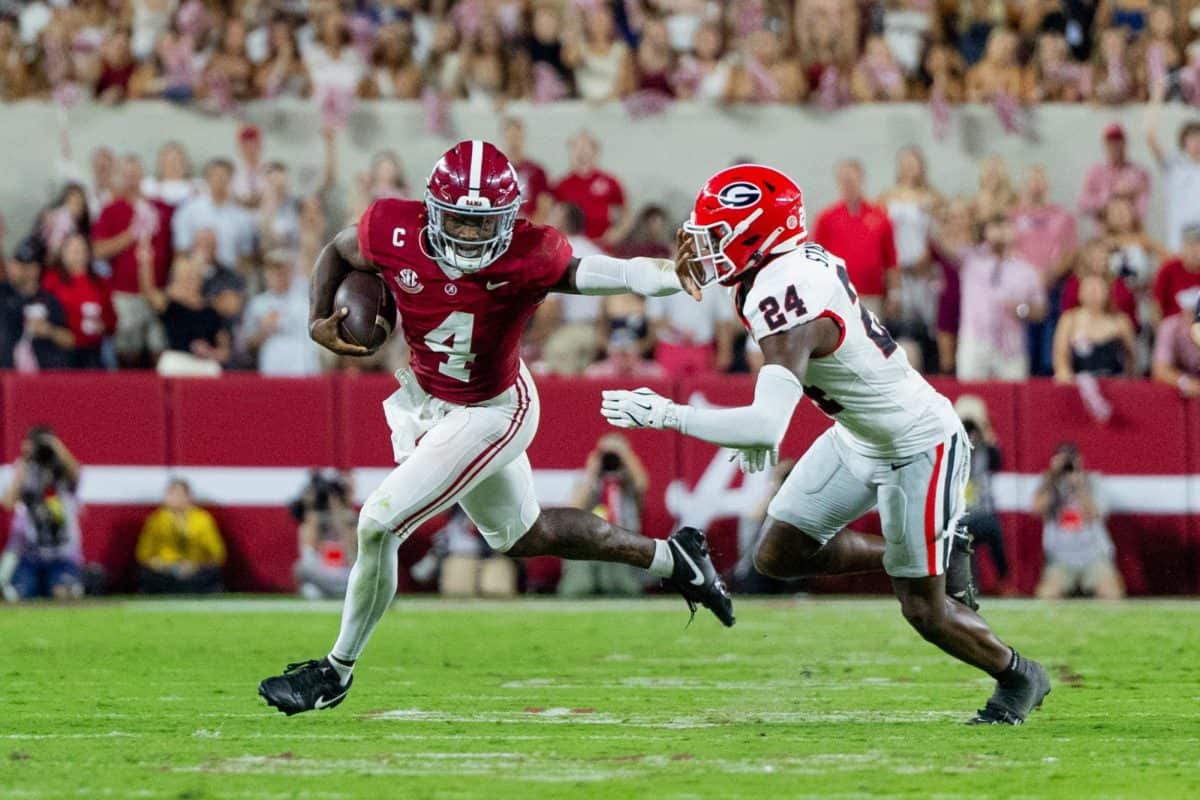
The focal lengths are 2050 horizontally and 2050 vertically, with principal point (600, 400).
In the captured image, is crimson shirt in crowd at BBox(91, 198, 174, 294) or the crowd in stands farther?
the crowd in stands

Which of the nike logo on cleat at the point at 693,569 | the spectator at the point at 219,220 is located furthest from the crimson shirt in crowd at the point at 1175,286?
the nike logo on cleat at the point at 693,569

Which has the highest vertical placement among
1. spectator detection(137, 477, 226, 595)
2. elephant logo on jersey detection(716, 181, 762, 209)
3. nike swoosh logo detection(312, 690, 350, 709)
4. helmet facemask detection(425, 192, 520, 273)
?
elephant logo on jersey detection(716, 181, 762, 209)

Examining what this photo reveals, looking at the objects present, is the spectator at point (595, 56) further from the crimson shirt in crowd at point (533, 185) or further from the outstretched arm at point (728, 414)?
the outstretched arm at point (728, 414)

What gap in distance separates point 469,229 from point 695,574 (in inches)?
62.6

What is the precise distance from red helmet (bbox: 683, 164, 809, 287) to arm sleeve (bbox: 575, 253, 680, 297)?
0.26 m

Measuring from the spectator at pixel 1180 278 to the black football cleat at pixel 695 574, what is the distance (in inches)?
238

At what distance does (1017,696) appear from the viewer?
6617mm

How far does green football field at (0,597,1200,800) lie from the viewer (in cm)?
556

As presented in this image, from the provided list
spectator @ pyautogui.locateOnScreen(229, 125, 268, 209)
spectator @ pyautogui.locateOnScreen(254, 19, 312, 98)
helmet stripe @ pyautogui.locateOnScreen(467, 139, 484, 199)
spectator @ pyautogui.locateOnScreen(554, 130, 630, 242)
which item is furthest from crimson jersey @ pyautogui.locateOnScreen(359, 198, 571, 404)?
spectator @ pyautogui.locateOnScreen(254, 19, 312, 98)

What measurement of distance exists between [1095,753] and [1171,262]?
712 cm

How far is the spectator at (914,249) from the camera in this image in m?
12.9

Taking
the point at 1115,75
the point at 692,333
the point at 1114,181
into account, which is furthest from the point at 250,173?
the point at 1115,75

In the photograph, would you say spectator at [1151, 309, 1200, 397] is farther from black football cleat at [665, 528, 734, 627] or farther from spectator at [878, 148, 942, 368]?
black football cleat at [665, 528, 734, 627]

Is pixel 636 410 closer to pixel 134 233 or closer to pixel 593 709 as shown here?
pixel 593 709
